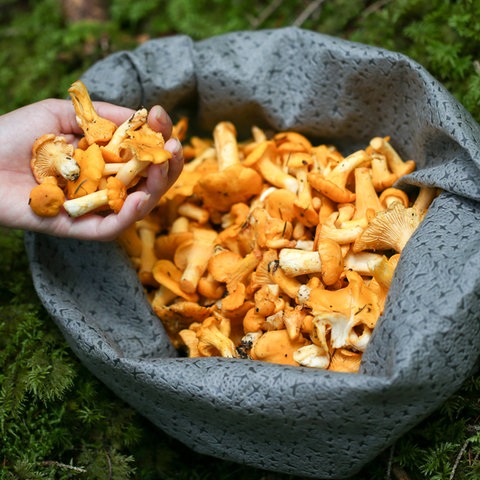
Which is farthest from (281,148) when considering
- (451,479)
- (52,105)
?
(451,479)

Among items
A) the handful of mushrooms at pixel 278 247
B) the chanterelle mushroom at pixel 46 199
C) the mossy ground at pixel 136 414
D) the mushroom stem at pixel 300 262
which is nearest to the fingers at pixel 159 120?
the handful of mushrooms at pixel 278 247

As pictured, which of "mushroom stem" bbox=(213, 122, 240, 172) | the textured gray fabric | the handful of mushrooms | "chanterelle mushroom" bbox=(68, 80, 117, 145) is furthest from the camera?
"mushroom stem" bbox=(213, 122, 240, 172)

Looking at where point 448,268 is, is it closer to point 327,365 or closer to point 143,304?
point 327,365

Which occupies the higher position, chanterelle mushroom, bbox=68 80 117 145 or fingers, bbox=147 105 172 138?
fingers, bbox=147 105 172 138

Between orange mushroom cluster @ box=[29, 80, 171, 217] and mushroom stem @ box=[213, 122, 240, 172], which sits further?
mushroom stem @ box=[213, 122, 240, 172]

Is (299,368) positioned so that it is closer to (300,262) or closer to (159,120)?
(300,262)

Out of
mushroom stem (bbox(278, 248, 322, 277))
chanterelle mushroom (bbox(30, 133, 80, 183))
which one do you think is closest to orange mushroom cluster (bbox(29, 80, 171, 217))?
chanterelle mushroom (bbox(30, 133, 80, 183))

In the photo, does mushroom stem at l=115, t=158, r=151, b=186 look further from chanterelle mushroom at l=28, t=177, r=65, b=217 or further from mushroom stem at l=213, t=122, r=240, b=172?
mushroom stem at l=213, t=122, r=240, b=172
